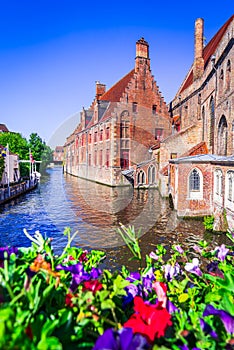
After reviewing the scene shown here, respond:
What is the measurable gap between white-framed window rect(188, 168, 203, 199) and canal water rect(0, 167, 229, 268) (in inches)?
71.3

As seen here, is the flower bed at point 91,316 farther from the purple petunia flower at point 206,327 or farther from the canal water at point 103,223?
the canal water at point 103,223

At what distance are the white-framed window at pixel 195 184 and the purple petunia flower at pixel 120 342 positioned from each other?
17627 millimetres

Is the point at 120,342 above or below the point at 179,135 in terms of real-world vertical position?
below

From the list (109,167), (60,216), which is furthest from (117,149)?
(60,216)

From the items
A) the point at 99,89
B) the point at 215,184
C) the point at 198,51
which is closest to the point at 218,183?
the point at 215,184

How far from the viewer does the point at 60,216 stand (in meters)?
19.0

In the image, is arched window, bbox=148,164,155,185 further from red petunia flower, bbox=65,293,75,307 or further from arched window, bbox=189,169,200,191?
red petunia flower, bbox=65,293,75,307

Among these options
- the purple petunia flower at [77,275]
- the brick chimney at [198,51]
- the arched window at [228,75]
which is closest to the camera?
the purple petunia flower at [77,275]

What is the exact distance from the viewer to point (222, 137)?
63.6ft

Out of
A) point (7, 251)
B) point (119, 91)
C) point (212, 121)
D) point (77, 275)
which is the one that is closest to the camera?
point (77, 275)

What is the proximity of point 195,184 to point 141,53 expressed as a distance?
83.5 feet

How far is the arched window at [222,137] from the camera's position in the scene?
1875cm

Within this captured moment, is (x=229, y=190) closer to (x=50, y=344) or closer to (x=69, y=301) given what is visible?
(x=69, y=301)

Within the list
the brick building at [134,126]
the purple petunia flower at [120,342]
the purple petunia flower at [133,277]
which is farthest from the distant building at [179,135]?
the purple petunia flower at [120,342]
